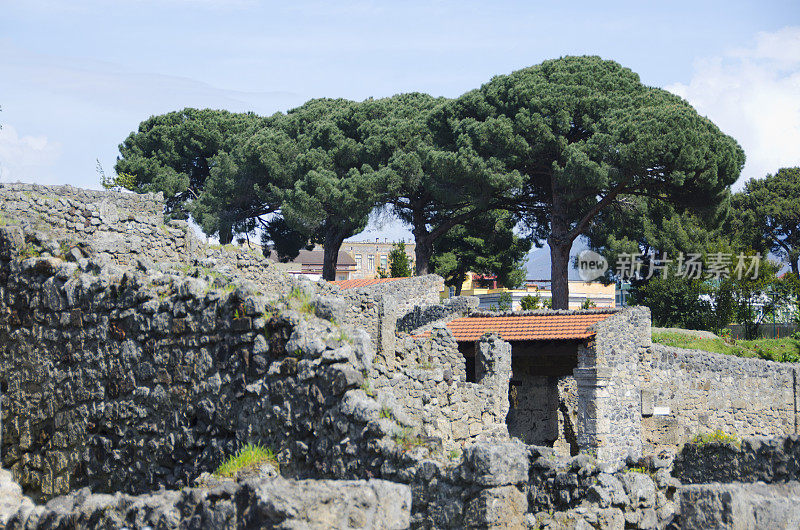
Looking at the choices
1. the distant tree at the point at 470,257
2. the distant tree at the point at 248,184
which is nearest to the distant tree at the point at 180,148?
the distant tree at the point at 248,184

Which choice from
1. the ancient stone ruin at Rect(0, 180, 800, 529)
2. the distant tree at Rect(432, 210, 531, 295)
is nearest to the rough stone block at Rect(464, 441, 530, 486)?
the ancient stone ruin at Rect(0, 180, 800, 529)

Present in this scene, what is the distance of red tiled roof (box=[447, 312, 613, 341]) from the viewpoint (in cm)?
2123

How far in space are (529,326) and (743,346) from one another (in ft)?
53.4

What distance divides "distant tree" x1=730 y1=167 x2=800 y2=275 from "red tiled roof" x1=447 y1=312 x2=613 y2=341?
4385 cm

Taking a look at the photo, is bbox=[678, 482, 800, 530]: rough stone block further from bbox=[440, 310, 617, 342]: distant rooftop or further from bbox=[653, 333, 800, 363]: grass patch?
bbox=[653, 333, 800, 363]: grass patch

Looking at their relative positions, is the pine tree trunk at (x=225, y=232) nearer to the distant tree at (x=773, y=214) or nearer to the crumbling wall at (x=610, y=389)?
the crumbling wall at (x=610, y=389)

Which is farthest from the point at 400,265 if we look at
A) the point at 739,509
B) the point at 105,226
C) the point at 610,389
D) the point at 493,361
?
the point at 739,509

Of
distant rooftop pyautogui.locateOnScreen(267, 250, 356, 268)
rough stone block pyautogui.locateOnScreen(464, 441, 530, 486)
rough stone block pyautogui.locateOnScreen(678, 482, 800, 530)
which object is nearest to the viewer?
rough stone block pyautogui.locateOnScreen(678, 482, 800, 530)

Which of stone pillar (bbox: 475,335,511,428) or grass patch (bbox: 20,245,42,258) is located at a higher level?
grass patch (bbox: 20,245,42,258)

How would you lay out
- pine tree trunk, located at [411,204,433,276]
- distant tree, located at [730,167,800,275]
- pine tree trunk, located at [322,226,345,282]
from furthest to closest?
distant tree, located at [730,167,800,275] → pine tree trunk, located at [322,226,345,282] → pine tree trunk, located at [411,204,433,276]

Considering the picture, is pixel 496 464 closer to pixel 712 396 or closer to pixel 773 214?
pixel 712 396

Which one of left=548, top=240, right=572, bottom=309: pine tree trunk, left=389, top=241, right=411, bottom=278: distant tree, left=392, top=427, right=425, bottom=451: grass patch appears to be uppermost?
left=389, top=241, right=411, bottom=278: distant tree

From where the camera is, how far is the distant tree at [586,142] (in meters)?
32.3

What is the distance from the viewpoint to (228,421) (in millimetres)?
7082
